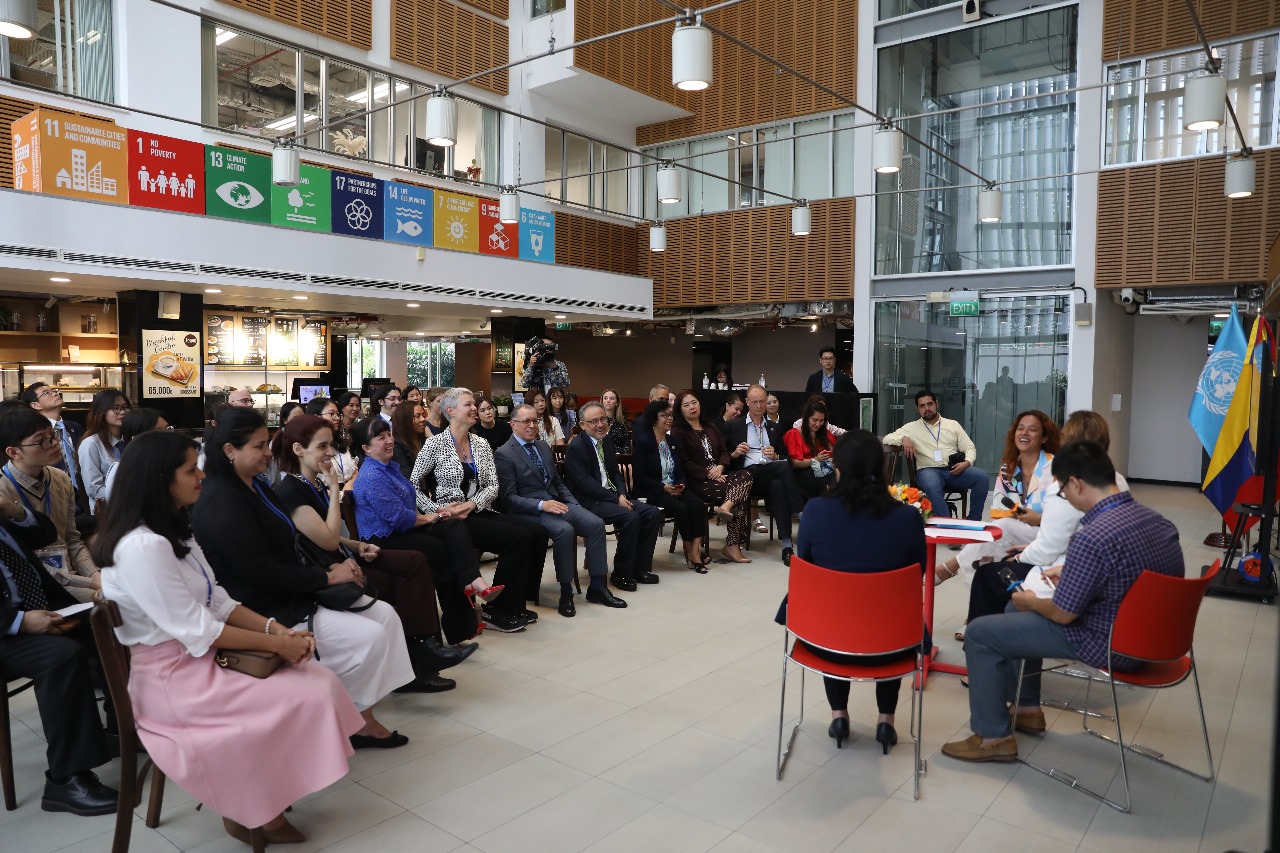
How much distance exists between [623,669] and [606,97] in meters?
A: 11.7

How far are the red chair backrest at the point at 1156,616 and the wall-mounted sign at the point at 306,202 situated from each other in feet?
30.7

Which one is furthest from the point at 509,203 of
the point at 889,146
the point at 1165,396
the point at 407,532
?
the point at 1165,396

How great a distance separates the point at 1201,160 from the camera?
9672mm

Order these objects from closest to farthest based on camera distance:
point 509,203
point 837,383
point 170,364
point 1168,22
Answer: point 509,203 < point 170,364 < point 1168,22 < point 837,383

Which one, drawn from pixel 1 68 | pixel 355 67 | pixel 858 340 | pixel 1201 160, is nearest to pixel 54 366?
pixel 1 68

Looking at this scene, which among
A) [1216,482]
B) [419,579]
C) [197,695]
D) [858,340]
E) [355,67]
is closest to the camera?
[197,695]

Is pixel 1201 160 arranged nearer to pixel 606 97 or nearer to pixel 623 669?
pixel 606 97

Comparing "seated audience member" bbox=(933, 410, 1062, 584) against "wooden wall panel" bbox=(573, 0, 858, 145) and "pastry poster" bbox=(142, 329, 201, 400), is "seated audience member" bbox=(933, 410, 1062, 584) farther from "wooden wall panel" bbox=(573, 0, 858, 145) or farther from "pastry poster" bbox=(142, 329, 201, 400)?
"wooden wall panel" bbox=(573, 0, 858, 145)

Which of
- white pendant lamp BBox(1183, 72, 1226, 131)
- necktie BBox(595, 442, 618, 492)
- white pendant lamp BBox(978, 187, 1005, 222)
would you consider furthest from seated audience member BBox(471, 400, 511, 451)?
white pendant lamp BBox(978, 187, 1005, 222)

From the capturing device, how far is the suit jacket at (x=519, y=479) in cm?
554

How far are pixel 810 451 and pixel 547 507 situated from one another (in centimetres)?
285

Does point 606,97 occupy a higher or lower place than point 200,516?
higher

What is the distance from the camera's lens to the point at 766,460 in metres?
7.45

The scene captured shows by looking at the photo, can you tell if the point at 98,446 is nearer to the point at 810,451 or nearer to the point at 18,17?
the point at 18,17
